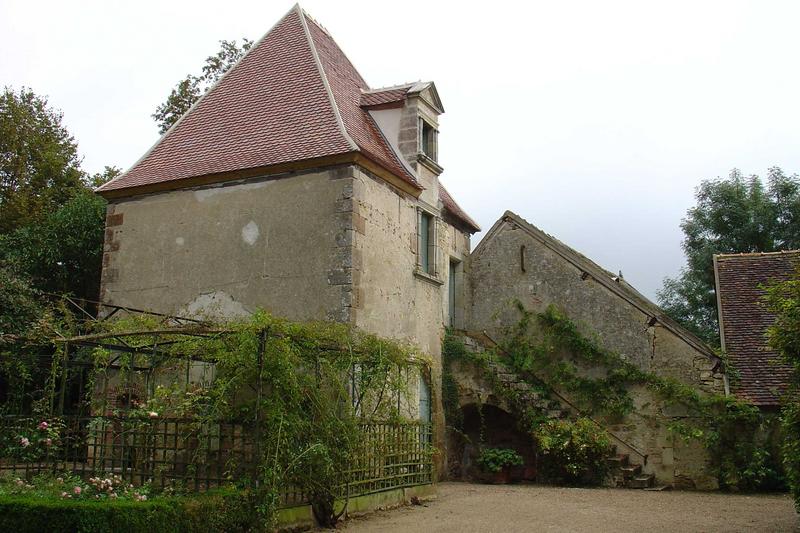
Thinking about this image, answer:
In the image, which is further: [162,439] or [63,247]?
[63,247]

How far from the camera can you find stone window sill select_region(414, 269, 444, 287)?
45.6 ft

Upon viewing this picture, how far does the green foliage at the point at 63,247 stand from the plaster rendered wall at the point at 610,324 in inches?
365

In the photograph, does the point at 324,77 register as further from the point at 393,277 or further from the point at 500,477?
the point at 500,477

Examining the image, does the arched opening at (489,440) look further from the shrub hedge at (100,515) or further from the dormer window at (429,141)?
the shrub hedge at (100,515)

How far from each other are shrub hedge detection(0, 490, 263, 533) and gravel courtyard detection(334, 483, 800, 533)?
2720 mm

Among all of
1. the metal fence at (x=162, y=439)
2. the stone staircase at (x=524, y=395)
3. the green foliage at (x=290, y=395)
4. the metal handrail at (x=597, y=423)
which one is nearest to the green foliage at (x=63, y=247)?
the metal fence at (x=162, y=439)

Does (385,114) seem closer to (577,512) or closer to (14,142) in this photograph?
(577,512)

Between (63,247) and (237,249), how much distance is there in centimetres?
782

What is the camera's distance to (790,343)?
9.09 m

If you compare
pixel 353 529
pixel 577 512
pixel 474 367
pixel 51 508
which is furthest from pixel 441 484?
pixel 51 508

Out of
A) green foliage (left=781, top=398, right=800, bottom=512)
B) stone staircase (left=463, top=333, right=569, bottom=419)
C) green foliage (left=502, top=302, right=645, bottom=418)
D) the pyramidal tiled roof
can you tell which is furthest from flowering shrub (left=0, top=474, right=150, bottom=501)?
green foliage (left=502, top=302, right=645, bottom=418)

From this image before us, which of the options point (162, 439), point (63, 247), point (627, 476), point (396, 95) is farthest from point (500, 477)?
point (63, 247)

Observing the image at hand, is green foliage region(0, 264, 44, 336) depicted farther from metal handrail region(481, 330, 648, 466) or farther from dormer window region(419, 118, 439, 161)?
metal handrail region(481, 330, 648, 466)

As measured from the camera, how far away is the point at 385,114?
14.6m
